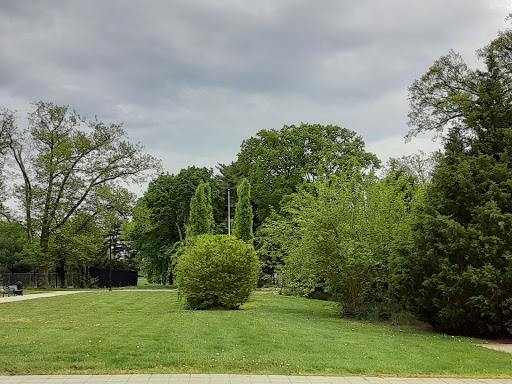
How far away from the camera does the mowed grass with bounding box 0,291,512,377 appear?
7.39 m

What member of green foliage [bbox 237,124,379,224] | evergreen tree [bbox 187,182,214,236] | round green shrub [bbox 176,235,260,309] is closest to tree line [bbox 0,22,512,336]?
round green shrub [bbox 176,235,260,309]

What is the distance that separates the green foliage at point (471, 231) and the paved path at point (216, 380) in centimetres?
460

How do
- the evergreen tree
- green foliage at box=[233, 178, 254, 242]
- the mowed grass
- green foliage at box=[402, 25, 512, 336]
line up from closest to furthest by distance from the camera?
the mowed grass → green foliage at box=[402, 25, 512, 336] → green foliage at box=[233, 178, 254, 242] → the evergreen tree

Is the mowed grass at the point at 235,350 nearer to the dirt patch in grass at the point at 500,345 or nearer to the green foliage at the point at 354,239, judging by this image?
the dirt patch in grass at the point at 500,345

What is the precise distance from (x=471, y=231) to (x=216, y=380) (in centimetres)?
796

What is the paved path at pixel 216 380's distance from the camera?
257 inches

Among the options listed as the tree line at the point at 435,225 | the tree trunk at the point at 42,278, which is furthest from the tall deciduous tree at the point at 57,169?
the tree line at the point at 435,225

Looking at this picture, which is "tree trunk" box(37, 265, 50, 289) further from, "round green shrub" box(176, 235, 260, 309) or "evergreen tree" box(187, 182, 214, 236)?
"round green shrub" box(176, 235, 260, 309)

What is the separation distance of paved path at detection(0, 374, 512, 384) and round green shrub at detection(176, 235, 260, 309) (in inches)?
390

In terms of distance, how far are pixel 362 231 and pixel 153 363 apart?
9917 mm

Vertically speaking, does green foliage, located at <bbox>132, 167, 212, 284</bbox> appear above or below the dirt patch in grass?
above

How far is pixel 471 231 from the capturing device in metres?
11.6

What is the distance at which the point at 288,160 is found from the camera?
4125 cm

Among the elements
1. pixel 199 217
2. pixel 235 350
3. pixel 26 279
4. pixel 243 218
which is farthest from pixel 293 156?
Result: pixel 235 350
